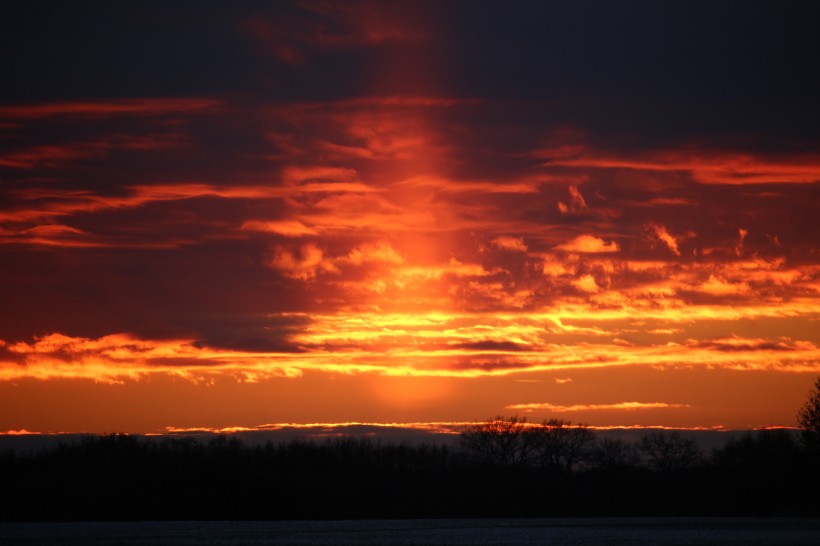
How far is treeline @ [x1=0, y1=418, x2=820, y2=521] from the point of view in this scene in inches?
3538

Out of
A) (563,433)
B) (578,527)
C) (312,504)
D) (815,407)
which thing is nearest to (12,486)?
(312,504)

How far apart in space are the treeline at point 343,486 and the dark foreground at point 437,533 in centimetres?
1950

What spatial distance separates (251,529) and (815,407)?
60.1 metres

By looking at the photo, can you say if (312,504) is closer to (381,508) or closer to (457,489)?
(381,508)

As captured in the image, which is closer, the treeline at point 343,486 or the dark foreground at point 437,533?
the dark foreground at point 437,533

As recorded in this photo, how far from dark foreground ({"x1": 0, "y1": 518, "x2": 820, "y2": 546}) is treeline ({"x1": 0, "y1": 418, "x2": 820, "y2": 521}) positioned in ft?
64.0

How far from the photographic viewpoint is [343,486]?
107 meters

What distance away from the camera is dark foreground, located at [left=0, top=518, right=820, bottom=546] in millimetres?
53531

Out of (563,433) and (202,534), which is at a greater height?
(563,433)

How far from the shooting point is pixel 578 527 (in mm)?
66125

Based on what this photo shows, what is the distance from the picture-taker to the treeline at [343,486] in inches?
3538

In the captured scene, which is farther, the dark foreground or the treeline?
the treeline

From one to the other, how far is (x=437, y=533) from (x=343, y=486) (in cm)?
4832

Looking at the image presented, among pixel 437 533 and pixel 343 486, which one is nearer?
pixel 437 533
